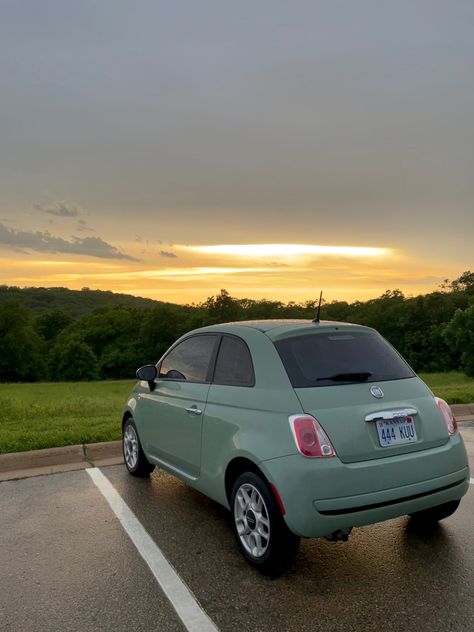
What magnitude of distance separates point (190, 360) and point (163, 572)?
6.18 ft

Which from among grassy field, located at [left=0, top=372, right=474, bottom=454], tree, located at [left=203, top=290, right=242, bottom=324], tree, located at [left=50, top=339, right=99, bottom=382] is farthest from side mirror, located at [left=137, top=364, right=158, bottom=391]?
tree, located at [left=203, top=290, right=242, bottom=324]

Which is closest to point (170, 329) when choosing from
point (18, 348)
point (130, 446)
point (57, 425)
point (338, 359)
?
point (18, 348)

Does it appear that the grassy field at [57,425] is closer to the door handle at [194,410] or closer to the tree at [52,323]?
the door handle at [194,410]

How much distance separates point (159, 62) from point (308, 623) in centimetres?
1456

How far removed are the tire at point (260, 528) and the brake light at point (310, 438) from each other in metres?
0.41

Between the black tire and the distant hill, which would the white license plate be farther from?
the distant hill

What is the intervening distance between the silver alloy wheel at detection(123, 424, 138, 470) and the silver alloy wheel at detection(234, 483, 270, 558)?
7.54 ft

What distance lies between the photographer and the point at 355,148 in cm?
1603

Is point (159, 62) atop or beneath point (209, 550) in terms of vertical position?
atop

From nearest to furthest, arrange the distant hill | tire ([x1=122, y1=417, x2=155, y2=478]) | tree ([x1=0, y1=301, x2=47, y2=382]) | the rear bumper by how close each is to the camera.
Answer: the rear bumper, tire ([x1=122, y1=417, x2=155, y2=478]), tree ([x1=0, y1=301, x2=47, y2=382]), the distant hill

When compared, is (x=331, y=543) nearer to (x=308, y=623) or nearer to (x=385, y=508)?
(x=385, y=508)

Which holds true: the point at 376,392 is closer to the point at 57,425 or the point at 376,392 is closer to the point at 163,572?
the point at 163,572

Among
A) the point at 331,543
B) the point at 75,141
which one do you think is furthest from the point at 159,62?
the point at 331,543

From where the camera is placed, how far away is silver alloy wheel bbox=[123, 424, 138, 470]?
595 cm
